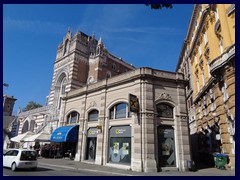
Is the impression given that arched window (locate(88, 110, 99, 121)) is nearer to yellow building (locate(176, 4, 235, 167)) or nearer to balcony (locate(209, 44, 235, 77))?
yellow building (locate(176, 4, 235, 167))

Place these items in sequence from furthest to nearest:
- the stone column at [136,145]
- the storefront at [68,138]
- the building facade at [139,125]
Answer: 1. the storefront at [68,138]
2. the building facade at [139,125]
3. the stone column at [136,145]

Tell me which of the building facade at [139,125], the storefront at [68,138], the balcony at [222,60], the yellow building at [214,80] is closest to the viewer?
the building facade at [139,125]

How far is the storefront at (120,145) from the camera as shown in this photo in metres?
16.4

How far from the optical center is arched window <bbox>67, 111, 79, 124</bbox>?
22263 mm

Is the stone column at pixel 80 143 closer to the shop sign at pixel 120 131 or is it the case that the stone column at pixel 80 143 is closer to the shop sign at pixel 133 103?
the shop sign at pixel 120 131

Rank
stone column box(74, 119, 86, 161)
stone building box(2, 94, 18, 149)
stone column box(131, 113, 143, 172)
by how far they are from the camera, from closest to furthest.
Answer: stone column box(131, 113, 143, 172) → stone column box(74, 119, 86, 161) → stone building box(2, 94, 18, 149)

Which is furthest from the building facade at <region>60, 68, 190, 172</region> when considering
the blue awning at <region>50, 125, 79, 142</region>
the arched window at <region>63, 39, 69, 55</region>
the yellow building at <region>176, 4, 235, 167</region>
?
the arched window at <region>63, 39, 69, 55</region>

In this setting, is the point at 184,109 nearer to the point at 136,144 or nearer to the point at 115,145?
the point at 136,144

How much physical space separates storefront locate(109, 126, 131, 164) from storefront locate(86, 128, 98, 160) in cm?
212

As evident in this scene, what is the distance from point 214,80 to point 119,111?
10.8 m

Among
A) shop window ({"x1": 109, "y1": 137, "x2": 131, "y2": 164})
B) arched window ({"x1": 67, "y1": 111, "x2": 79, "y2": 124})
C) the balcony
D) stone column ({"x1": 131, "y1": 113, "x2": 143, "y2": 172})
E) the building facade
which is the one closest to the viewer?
stone column ({"x1": 131, "y1": 113, "x2": 143, "y2": 172})

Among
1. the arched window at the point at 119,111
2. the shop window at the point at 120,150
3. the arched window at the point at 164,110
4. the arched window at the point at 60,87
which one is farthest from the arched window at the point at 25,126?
the arched window at the point at 164,110

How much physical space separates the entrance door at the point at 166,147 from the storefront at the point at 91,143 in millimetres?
6657

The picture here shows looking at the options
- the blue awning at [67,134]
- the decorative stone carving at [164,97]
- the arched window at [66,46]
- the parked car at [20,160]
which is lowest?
the parked car at [20,160]
